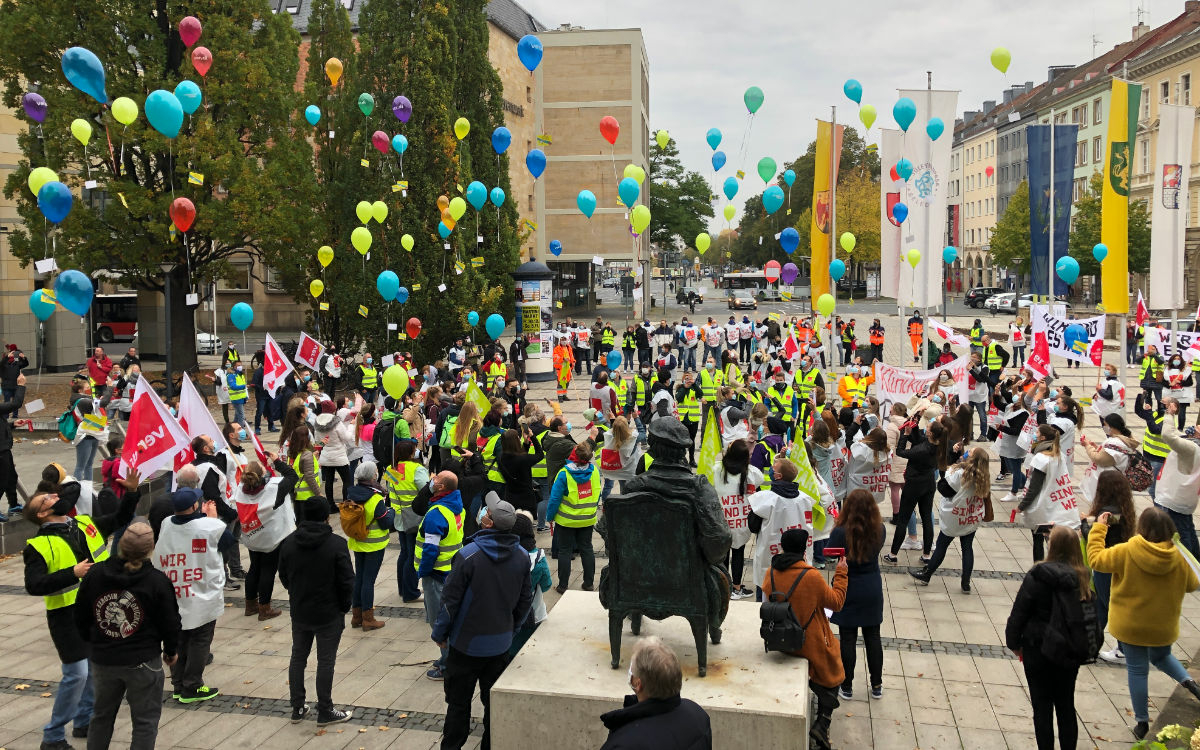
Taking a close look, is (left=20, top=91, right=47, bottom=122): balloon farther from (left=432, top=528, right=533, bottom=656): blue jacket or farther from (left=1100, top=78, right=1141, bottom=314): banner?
(left=1100, top=78, right=1141, bottom=314): banner

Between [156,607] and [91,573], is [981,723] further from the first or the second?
[91,573]

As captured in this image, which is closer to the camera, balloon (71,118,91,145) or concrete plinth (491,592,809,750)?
concrete plinth (491,592,809,750)

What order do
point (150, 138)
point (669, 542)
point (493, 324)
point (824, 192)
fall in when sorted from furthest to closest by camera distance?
point (824, 192), point (150, 138), point (493, 324), point (669, 542)

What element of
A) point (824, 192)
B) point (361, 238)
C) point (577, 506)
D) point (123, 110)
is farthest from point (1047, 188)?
point (123, 110)

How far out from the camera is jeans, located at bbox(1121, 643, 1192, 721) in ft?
21.0

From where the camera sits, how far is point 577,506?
9.45 m

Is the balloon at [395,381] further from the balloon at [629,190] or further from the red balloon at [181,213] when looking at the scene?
the balloon at [629,190]

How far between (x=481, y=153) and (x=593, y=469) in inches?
854

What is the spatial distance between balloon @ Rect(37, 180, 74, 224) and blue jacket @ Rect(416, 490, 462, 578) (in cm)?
1173

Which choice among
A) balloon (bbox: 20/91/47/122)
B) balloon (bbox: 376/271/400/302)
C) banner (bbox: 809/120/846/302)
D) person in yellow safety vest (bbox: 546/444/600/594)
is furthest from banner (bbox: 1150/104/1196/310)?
balloon (bbox: 20/91/47/122)

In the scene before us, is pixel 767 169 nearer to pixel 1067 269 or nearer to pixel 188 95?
pixel 1067 269

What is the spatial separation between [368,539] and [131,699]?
2732 millimetres

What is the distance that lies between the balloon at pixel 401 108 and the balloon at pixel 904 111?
1164cm

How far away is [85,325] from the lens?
3244cm
